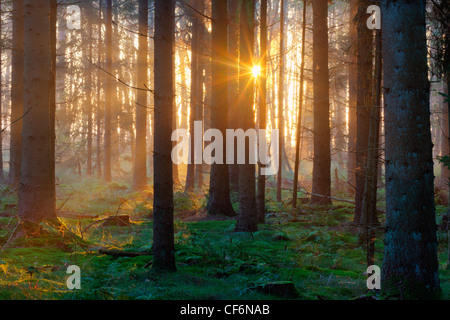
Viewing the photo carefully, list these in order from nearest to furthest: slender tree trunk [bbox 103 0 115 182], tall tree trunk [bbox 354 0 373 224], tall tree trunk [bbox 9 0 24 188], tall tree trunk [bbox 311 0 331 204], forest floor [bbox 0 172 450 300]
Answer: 1. forest floor [bbox 0 172 450 300]
2. tall tree trunk [bbox 354 0 373 224]
3. tall tree trunk [bbox 311 0 331 204]
4. tall tree trunk [bbox 9 0 24 188]
5. slender tree trunk [bbox 103 0 115 182]

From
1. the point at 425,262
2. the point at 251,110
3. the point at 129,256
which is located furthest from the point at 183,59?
the point at 425,262

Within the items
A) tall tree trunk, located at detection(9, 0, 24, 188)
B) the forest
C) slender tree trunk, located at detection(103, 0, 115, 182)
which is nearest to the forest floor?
the forest

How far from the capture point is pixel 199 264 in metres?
6.82

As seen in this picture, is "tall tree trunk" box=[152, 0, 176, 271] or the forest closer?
the forest

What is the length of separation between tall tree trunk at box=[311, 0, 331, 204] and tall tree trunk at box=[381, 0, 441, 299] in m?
9.79

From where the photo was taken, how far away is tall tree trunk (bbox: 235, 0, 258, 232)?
989cm

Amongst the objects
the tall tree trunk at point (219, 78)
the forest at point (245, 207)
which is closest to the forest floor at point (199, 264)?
the forest at point (245, 207)

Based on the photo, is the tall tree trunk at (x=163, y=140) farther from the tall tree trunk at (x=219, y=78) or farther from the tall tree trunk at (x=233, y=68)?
the tall tree trunk at (x=219, y=78)

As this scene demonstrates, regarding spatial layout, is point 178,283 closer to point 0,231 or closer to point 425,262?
point 425,262

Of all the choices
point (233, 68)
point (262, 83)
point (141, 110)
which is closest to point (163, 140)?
point (233, 68)

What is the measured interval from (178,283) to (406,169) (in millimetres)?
3362

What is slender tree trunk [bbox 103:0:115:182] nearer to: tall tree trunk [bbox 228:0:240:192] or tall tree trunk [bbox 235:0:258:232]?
tall tree trunk [bbox 228:0:240:192]

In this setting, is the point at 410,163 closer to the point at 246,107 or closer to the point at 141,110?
the point at 246,107

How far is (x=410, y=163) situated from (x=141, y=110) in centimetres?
1781
